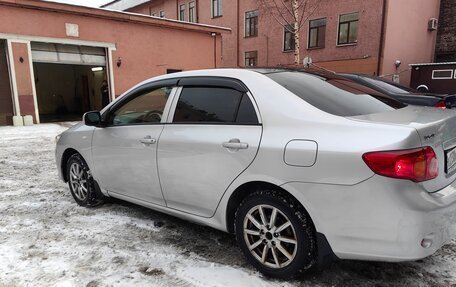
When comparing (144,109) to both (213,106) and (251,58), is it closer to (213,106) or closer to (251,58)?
(213,106)

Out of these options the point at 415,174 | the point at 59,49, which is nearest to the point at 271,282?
the point at 415,174

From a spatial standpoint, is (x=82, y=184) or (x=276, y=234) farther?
Answer: (x=82, y=184)

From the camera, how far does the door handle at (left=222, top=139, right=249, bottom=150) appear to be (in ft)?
8.80

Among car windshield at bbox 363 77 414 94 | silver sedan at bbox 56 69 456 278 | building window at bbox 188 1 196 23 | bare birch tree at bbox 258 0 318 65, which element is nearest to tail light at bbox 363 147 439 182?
silver sedan at bbox 56 69 456 278

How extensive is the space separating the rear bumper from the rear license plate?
0.41ft

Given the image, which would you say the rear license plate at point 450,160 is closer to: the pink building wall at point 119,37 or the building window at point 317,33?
the pink building wall at point 119,37

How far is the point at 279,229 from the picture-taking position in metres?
2.59

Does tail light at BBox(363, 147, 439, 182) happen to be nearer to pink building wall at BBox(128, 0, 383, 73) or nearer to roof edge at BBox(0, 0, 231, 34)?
roof edge at BBox(0, 0, 231, 34)

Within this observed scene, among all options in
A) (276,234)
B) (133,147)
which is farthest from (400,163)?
(133,147)

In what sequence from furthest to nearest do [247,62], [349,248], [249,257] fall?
[247,62] < [249,257] < [349,248]

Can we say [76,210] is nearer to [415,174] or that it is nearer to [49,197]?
[49,197]

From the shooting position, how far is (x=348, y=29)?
67.8 ft

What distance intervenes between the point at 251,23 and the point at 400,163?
2515 cm

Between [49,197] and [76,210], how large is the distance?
0.76 m
